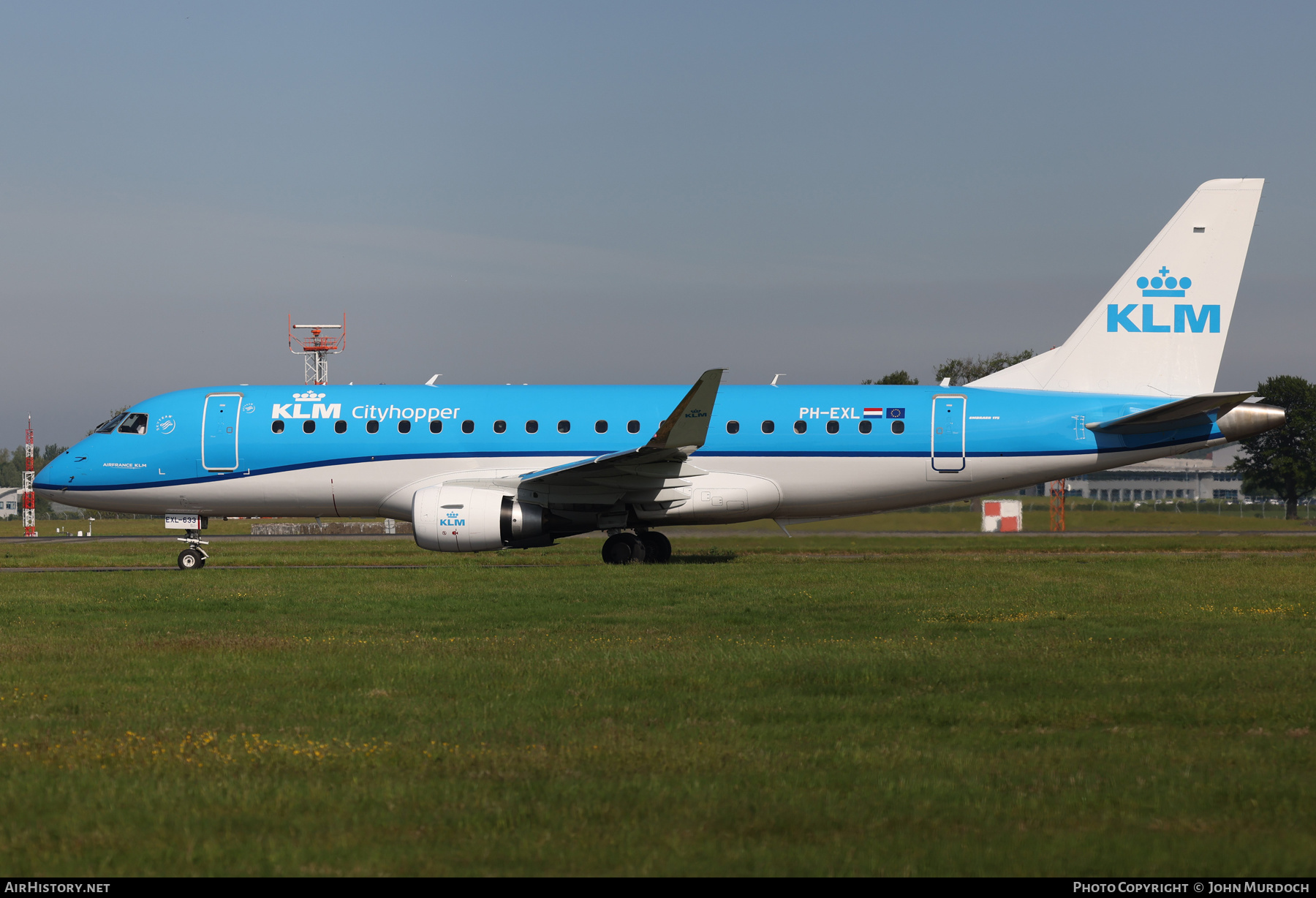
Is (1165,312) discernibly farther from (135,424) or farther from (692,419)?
(135,424)

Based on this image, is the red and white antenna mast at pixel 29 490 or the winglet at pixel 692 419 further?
the red and white antenna mast at pixel 29 490

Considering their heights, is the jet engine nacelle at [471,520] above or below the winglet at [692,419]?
below

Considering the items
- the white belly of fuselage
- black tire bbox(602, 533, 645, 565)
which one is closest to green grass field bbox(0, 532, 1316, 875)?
the white belly of fuselage

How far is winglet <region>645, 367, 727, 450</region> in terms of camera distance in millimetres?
21156

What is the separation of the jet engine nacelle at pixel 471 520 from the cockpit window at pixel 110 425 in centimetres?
754

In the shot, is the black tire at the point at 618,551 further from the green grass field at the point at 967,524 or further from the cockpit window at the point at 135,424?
the cockpit window at the point at 135,424

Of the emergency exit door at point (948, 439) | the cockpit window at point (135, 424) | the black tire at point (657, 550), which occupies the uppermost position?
the cockpit window at point (135, 424)

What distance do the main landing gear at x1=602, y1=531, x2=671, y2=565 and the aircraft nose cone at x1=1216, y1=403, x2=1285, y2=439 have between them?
37.1 feet

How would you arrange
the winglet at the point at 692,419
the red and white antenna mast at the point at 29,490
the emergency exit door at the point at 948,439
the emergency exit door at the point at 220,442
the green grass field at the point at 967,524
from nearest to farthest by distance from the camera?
the winglet at the point at 692,419, the emergency exit door at the point at 948,439, the emergency exit door at the point at 220,442, the green grass field at the point at 967,524, the red and white antenna mast at the point at 29,490

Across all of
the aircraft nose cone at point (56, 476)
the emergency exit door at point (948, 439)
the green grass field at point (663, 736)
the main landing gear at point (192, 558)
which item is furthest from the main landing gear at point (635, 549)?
the aircraft nose cone at point (56, 476)

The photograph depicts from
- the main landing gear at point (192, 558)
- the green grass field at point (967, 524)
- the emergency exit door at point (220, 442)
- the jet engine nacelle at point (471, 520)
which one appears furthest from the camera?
the green grass field at point (967, 524)

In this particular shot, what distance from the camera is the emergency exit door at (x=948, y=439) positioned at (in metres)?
23.9

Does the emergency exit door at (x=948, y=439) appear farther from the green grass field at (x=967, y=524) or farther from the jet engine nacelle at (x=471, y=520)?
the jet engine nacelle at (x=471, y=520)

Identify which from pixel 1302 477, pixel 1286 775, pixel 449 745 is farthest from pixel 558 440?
pixel 1302 477
